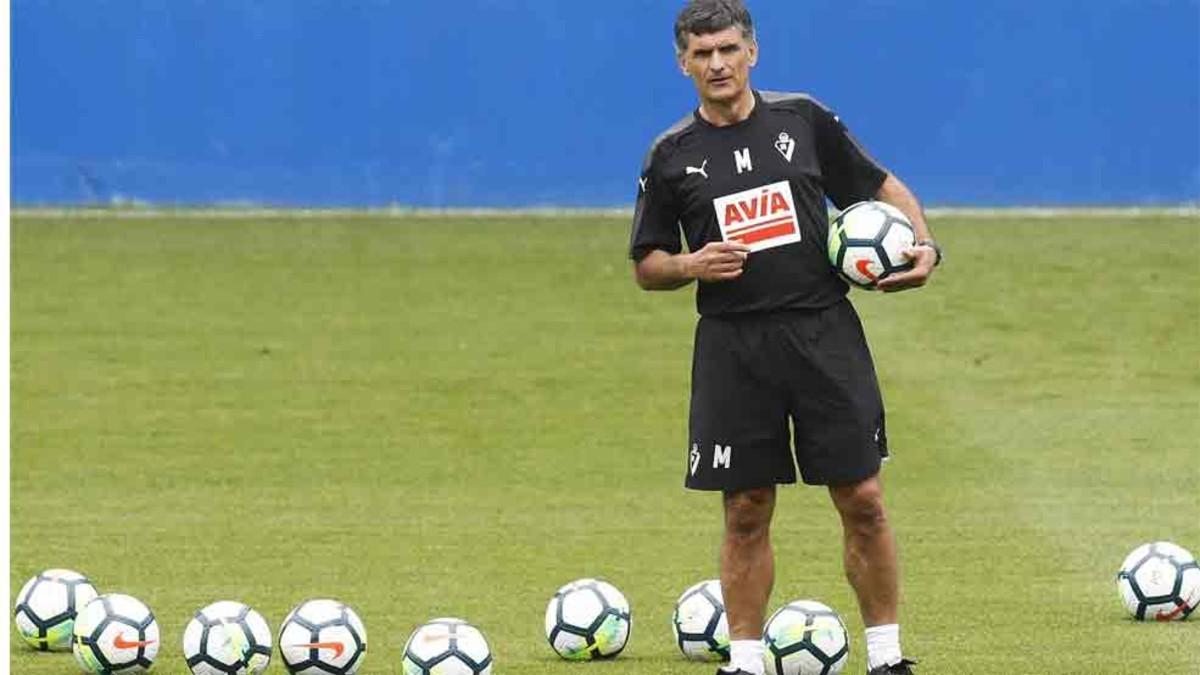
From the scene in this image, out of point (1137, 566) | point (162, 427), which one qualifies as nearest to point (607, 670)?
point (1137, 566)

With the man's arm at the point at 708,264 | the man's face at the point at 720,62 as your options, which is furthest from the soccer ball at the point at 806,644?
the man's face at the point at 720,62

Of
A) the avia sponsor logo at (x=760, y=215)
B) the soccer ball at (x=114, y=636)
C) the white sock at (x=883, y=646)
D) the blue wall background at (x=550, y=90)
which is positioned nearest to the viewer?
the avia sponsor logo at (x=760, y=215)

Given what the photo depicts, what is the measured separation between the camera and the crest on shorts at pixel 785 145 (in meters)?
9.48

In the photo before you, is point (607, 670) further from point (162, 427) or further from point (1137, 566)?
point (162, 427)

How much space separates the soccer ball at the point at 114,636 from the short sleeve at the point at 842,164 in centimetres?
289

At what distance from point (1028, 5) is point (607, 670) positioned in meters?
19.5

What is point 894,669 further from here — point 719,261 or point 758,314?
point 719,261

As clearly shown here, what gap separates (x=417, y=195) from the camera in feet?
97.7

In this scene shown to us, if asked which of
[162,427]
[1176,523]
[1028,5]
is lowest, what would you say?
[1176,523]

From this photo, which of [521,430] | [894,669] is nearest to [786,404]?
[894,669]

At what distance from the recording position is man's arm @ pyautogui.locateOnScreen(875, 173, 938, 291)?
9493 mm

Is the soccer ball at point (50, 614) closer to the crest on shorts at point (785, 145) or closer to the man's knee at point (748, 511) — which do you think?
the man's knee at point (748, 511)

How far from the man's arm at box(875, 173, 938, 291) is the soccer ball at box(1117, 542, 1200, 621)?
207 centimetres

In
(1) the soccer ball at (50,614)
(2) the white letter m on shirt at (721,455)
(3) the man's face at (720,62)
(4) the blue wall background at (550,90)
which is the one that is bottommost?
(1) the soccer ball at (50,614)
